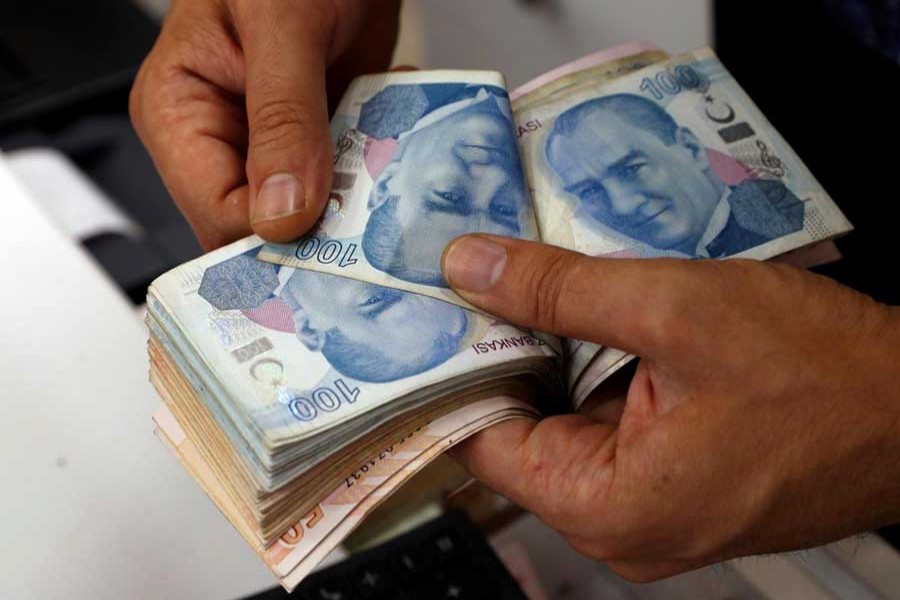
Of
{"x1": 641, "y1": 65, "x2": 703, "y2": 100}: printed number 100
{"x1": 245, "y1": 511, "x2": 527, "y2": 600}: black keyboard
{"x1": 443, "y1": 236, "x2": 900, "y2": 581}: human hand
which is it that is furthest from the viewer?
{"x1": 641, "y1": 65, "x2": 703, "y2": 100}: printed number 100

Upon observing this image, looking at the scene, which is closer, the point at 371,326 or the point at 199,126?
the point at 371,326

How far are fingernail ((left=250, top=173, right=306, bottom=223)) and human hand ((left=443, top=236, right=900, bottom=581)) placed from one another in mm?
178

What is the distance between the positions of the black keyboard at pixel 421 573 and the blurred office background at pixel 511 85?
0.17 ft

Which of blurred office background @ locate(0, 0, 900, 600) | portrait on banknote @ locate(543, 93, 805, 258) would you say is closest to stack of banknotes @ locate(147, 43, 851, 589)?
portrait on banknote @ locate(543, 93, 805, 258)

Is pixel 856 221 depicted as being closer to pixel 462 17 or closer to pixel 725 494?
pixel 725 494

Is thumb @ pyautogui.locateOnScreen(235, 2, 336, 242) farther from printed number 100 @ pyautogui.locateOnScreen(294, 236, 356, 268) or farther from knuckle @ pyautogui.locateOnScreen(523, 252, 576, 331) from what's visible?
knuckle @ pyautogui.locateOnScreen(523, 252, 576, 331)

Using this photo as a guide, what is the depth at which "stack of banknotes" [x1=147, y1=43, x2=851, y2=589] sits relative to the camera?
22.3 inches

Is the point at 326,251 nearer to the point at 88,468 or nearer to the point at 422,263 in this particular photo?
the point at 422,263

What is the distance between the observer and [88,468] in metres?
0.71

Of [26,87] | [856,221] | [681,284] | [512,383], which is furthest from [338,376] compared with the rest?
[26,87]

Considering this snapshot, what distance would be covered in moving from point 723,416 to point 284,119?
36 cm

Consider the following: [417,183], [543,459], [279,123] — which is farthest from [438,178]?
[543,459]

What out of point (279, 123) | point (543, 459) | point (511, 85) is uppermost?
point (279, 123)

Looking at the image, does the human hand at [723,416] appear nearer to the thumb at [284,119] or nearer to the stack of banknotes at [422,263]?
the stack of banknotes at [422,263]
